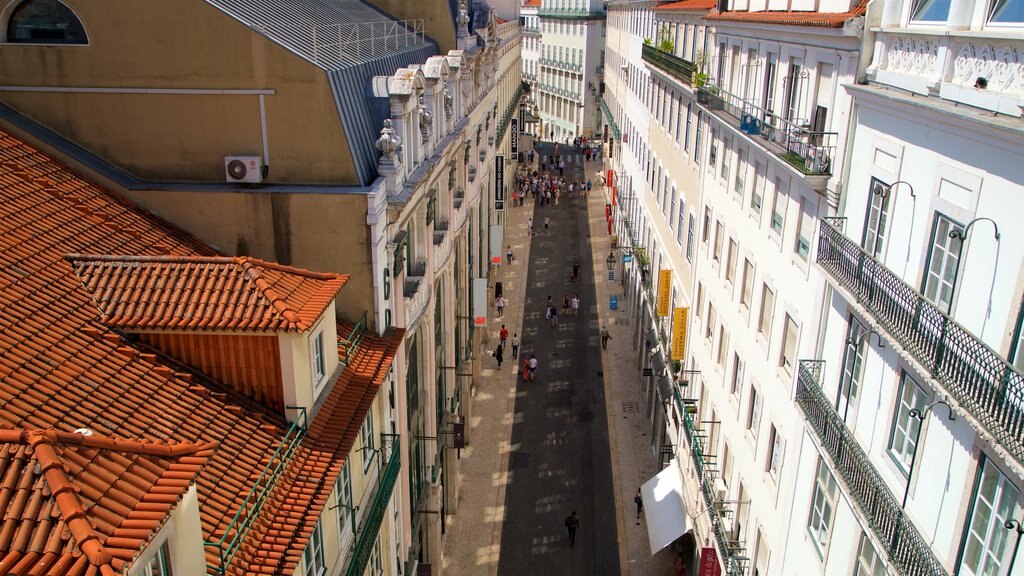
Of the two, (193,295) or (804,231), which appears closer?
(193,295)

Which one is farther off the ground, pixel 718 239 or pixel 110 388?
pixel 110 388

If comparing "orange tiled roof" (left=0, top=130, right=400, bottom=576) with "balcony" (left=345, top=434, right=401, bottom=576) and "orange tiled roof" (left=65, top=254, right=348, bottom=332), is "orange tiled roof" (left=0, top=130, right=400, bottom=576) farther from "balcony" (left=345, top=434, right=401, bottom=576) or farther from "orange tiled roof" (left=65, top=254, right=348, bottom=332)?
"balcony" (left=345, top=434, right=401, bottom=576)

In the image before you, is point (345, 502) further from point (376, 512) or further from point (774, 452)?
point (774, 452)

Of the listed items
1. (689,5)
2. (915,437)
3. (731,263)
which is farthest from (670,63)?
(915,437)

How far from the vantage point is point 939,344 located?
1168 centimetres

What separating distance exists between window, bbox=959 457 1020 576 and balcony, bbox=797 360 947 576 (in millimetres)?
517

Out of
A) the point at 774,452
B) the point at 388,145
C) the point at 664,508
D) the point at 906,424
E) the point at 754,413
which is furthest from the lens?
the point at 664,508

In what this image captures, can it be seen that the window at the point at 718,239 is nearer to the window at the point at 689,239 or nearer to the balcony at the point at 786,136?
the balcony at the point at 786,136

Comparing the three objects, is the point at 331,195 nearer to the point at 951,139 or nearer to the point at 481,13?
the point at 951,139

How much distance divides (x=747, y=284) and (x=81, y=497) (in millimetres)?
19908

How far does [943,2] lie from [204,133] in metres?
15.8

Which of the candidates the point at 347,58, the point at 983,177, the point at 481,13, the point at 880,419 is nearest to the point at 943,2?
the point at 983,177

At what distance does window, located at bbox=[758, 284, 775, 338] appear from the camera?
22.2 m

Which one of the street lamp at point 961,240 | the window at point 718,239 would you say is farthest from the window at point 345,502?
the window at point 718,239
